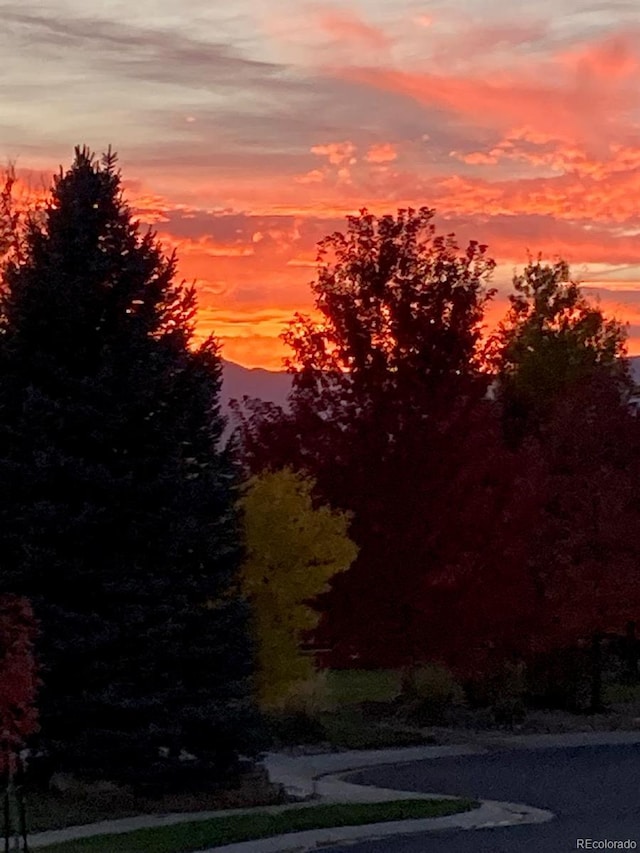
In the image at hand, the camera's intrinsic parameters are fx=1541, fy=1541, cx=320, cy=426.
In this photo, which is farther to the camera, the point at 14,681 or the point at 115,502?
the point at 115,502

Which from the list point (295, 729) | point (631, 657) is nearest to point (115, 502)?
point (295, 729)

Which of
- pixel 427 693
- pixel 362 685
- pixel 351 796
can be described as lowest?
pixel 362 685

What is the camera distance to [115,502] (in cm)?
2422

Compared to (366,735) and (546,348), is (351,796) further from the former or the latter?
(546,348)

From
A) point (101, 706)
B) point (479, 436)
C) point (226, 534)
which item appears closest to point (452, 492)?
point (479, 436)

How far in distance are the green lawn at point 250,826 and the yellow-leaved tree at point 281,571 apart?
19.0ft

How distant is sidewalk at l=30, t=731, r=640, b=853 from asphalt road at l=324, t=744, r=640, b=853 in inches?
17.0

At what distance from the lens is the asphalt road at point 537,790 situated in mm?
20938

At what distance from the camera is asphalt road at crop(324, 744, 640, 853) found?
20938mm

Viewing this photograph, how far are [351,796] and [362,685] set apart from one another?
27.0 meters

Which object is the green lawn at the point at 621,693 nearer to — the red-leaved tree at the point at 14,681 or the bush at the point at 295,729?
the bush at the point at 295,729

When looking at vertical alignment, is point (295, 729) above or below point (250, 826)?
below

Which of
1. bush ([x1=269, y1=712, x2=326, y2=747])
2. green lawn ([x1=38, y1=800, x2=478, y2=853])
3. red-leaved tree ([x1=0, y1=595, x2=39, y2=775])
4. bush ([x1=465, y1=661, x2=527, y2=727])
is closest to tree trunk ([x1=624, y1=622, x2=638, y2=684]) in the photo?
bush ([x1=465, y1=661, x2=527, y2=727])

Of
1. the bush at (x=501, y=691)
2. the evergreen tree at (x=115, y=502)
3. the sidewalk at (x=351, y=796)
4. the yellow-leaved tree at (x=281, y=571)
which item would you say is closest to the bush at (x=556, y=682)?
the bush at (x=501, y=691)
